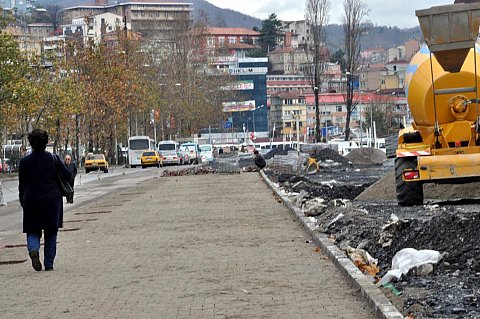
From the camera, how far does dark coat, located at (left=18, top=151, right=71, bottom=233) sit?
15.3 meters

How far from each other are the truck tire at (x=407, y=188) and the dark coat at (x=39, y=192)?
10.8m

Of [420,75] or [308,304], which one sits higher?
[420,75]

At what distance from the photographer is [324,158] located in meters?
68.2

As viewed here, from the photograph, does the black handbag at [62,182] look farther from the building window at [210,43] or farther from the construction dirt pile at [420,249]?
the building window at [210,43]

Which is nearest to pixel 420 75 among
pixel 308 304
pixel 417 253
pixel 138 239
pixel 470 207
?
pixel 470 207

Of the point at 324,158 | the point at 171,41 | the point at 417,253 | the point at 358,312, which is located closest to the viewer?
the point at 358,312

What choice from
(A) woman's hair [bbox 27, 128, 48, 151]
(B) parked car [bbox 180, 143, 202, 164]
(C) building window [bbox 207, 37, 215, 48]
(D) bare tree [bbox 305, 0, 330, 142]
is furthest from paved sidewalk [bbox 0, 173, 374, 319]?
(C) building window [bbox 207, 37, 215, 48]

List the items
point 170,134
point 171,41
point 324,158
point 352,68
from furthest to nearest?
point 170,134 → point 171,41 → point 352,68 → point 324,158

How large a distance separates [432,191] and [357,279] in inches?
629

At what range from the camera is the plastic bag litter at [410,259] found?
41.6 feet

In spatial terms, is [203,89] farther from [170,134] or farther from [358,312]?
[358,312]

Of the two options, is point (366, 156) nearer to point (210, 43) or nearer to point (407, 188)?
point (407, 188)

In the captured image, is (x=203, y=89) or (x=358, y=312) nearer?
(x=358, y=312)

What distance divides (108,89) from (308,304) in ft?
282
